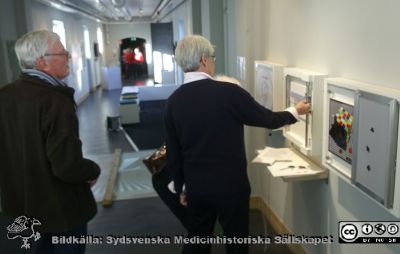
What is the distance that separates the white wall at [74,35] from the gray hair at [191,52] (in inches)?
226

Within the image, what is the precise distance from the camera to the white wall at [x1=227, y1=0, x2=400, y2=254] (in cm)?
156

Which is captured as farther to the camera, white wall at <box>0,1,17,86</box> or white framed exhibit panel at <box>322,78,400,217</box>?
white wall at <box>0,1,17,86</box>

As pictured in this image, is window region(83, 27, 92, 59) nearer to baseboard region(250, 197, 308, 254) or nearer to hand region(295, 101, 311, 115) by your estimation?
baseboard region(250, 197, 308, 254)

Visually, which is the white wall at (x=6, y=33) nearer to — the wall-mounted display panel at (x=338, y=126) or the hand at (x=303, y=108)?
the hand at (x=303, y=108)

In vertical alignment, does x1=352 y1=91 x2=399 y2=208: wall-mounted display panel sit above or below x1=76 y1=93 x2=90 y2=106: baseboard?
above

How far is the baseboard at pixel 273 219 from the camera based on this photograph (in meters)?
2.66

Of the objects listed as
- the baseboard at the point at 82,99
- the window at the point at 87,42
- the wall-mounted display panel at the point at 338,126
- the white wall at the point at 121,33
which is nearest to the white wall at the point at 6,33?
the wall-mounted display panel at the point at 338,126

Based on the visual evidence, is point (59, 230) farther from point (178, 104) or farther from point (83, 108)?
point (83, 108)

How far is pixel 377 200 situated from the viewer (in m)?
1.51

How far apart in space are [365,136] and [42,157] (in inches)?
51.5

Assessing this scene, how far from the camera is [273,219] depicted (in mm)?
3123

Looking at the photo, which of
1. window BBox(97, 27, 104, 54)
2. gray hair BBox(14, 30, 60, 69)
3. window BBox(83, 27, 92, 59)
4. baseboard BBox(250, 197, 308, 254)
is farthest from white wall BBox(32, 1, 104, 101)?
gray hair BBox(14, 30, 60, 69)

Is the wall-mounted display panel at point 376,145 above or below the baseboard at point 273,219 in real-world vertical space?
above

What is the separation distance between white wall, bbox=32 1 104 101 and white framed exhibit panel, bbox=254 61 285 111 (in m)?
5.29
